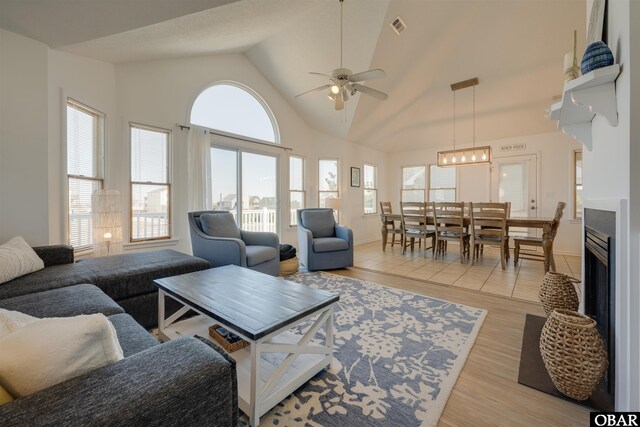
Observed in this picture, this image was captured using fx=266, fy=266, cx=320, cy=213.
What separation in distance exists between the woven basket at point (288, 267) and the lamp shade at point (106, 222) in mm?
1916

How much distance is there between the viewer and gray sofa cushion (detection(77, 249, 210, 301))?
6.48 feet

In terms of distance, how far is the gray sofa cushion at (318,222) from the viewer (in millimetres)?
4363

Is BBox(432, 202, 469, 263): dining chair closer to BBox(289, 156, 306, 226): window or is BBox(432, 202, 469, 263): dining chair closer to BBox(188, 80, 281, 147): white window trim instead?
BBox(289, 156, 306, 226): window

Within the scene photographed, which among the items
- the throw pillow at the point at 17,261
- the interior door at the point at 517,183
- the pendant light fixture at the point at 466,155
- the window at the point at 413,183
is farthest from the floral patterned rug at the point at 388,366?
the window at the point at 413,183

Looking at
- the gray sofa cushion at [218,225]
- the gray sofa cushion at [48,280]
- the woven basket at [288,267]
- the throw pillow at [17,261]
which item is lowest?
the woven basket at [288,267]

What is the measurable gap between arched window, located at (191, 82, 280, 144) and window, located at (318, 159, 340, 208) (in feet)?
4.35

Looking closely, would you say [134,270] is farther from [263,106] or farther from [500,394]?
[263,106]

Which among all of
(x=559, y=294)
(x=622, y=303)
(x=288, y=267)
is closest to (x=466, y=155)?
(x=559, y=294)

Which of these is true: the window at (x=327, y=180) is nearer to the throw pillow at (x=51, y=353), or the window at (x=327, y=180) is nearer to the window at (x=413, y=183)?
the window at (x=413, y=183)

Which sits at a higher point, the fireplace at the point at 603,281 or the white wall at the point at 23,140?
the white wall at the point at 23,140

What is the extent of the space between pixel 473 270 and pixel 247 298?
3.60m

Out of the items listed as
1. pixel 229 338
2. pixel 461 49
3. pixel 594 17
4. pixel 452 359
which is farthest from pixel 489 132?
pixel 229 338

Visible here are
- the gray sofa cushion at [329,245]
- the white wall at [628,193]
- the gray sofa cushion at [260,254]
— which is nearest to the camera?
the white wall at [628,193]

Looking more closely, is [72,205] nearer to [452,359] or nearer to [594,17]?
[452,359]
